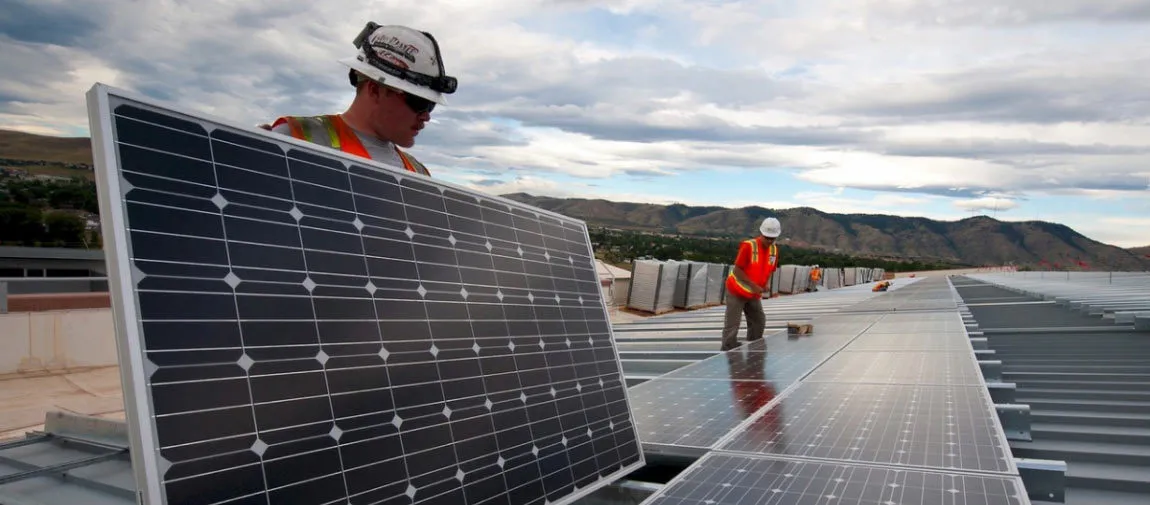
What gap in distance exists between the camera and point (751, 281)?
10.8 meters

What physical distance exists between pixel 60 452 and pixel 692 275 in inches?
1059

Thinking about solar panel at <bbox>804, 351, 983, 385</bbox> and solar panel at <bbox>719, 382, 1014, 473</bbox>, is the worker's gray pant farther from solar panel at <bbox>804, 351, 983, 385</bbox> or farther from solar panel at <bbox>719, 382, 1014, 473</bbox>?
solar panel at <bbox>719, 382, 1014, 473</bbox>

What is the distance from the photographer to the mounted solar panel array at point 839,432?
3.11 meters

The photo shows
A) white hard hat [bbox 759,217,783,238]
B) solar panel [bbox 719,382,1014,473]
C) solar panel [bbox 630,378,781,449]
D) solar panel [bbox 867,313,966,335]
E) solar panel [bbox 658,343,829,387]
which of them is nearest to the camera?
solar panel [bbox 719,382,1014,473]

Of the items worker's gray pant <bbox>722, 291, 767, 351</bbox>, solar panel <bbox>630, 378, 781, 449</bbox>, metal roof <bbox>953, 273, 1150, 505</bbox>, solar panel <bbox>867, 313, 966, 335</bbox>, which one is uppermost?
worker's gray pant <bbox>722, 291, 767, 351</bbox>

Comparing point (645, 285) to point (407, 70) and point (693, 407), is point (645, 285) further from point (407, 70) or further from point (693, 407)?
point (407, 70)

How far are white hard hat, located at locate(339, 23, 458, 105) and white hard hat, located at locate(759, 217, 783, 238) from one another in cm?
889

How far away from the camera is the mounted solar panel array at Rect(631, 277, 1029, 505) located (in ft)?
10.2

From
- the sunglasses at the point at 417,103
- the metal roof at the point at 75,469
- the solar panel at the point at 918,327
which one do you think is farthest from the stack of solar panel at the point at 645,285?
the sunglasses at the point at 417,103

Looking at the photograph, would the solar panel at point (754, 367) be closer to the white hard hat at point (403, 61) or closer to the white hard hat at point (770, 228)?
the white hard hat at point (770, 228)

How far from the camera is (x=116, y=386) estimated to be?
13133 mm

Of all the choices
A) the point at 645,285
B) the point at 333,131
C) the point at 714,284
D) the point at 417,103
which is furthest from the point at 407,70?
the point at 714,284

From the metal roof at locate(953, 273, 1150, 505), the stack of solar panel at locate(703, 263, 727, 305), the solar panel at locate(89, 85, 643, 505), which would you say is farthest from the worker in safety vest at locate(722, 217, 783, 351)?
the stack of solar panel at locate(703, 263, 727, 305)

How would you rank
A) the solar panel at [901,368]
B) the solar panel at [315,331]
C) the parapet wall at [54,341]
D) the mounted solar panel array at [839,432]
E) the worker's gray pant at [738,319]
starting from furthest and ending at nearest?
the parapet wall at [54,341]
the worker's gray pant at [738,319]
the solar panel at [901,368]
the mounted solar panel array at [839,432]
the solar panel at [315,331]
